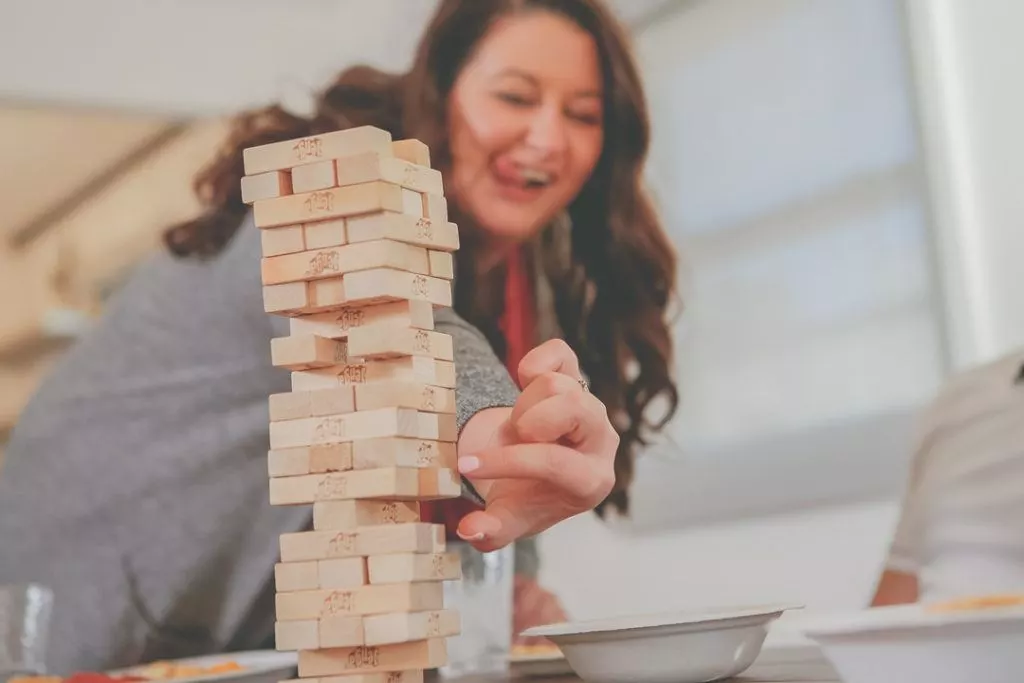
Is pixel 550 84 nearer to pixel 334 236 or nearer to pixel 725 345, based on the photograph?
pixel 725 345

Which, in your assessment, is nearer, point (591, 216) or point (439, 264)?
point (439, 264)

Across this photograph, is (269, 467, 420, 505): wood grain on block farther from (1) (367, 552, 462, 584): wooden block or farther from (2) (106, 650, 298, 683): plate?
(2) (106, 650, 298, 683): plate

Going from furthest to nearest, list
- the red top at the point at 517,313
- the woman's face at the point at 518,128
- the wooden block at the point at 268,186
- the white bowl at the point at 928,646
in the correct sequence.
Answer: the woman's face at the point at 518,128, the red top at the point at 517,313, the wooden block at the point at 268,186, the white bowl at the point at 928,646

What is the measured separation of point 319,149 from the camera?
2.00 feet

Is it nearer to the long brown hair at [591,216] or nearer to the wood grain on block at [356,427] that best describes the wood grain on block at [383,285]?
the wood grain on block at [356,427]

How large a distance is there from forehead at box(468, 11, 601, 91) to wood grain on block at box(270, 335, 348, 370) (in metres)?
0.69

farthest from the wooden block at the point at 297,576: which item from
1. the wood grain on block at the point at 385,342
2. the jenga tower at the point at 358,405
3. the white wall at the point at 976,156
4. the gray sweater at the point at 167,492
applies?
the white wall at the point at 976,156

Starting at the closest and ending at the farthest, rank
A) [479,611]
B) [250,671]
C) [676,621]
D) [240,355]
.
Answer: [676,621], [250,671], [479,611], [240,355]

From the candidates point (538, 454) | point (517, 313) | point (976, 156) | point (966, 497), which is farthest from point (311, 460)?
point (976, 156)

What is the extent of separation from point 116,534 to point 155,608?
0.09 m

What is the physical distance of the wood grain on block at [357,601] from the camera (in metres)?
0.57

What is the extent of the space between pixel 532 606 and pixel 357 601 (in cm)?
70

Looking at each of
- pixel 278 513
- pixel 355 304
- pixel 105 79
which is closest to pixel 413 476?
pixel 355 304

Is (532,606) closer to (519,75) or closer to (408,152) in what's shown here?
(519,75)
